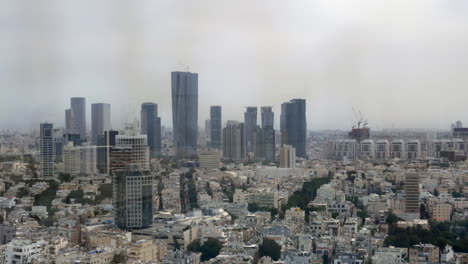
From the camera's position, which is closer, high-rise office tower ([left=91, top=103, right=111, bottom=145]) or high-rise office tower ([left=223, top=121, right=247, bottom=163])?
high-rise office tower ([left=91, top=103, right=111, bottom=145])

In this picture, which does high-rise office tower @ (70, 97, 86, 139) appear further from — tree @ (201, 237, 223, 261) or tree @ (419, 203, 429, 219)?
tree @ (419, 203, 429, 219)

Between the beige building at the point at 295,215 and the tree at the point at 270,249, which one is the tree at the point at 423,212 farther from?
the tree at the point at 270,249

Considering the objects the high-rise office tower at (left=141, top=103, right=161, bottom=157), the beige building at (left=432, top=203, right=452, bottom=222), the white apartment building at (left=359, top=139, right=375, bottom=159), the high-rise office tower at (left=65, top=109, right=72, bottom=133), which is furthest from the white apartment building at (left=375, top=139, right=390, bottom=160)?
the high-rise office tower at (left=65, top=109, right=72, bottom=133)

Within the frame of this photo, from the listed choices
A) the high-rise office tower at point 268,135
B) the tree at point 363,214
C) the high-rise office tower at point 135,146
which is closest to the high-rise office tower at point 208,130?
the high-rise office tower at point 268,135

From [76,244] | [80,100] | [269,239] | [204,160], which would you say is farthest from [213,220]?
[204,160]

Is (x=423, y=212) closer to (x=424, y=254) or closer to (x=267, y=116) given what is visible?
(x=424, y=254)

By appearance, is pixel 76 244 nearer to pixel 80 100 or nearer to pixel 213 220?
pixel 213 220

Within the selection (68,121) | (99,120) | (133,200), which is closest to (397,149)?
(99,120)
